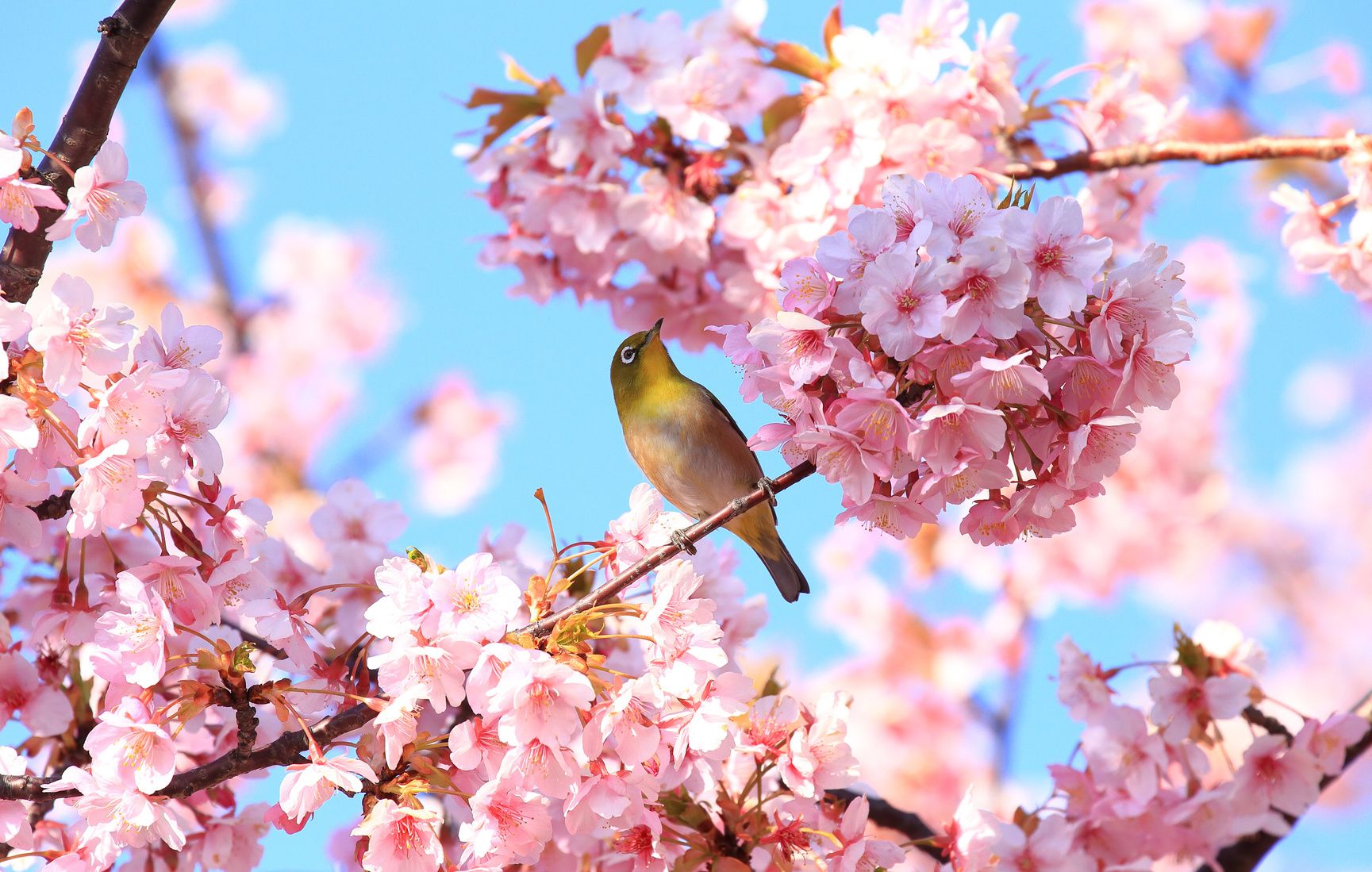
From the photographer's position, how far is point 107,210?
2672 mm

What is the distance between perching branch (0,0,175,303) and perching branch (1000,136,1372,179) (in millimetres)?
2745

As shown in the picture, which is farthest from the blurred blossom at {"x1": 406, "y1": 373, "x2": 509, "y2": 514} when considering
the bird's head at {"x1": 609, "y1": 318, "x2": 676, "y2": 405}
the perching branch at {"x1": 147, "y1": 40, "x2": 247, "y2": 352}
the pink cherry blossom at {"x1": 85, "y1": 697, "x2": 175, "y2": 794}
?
the pink cherry blossom at {"x1": 85, "y1": 697, "x2": 175, "y2": 794}

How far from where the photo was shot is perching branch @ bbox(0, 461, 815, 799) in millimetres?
2557

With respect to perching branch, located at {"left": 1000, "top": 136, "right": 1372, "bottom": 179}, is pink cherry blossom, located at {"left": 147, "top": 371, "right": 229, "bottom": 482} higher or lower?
lower

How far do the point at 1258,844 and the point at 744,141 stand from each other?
2931 millimetres

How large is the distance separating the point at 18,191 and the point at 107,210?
18 cm

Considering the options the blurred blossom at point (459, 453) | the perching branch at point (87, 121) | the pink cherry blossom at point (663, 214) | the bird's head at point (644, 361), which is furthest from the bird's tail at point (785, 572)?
the blurred blossom at point (459, 453)

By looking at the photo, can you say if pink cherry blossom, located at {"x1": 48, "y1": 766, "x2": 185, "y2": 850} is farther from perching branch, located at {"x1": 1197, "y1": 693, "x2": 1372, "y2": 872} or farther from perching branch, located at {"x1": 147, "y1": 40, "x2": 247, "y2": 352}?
perching branch, located at {"x1": 147, "y1": 40, "x2": 247, "y2": 352}

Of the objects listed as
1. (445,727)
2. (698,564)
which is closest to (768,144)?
(698,564)

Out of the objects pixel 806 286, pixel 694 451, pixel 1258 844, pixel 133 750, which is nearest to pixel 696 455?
pixel 694 451

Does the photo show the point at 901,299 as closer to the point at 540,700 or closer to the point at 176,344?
the point at 540,700

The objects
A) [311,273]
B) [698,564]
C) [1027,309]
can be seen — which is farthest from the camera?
[311,273]

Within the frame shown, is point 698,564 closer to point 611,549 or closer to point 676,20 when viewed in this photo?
point 611,549

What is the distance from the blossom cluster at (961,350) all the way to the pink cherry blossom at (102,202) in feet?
4.85
